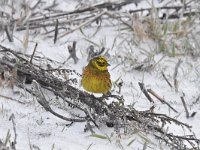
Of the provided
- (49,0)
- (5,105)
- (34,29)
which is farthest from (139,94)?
(49,0)

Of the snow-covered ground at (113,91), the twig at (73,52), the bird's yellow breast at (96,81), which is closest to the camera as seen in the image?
the snow-covered ground at (113,91)

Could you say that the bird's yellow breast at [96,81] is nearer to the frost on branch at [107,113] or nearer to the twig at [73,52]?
the frost on branch at [107,113]

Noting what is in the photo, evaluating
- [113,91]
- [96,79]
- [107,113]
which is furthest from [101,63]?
[113,91]

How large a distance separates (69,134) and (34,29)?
6.17 ft

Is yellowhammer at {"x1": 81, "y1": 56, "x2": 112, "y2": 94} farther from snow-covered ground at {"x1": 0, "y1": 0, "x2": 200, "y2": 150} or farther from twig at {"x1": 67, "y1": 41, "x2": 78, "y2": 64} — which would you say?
twig at {"x1": 67, "y1": 41, "x2": 78, "y2": 64}

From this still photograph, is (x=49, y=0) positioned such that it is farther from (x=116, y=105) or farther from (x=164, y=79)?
(x=116, y=105)

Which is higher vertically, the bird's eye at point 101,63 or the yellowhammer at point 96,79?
the bird's eye at point 101,63

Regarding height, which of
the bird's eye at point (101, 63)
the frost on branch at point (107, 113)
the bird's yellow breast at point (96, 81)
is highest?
the bird's eye at point (101, 63)

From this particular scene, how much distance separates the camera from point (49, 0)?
570 centimetres

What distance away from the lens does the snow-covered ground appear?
335 centimetres

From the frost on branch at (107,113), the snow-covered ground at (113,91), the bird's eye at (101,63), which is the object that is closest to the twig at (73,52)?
the snow-covered ground at (113,91)

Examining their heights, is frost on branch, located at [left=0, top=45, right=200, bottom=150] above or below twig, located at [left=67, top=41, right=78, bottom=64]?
below

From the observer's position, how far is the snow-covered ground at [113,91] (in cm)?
335

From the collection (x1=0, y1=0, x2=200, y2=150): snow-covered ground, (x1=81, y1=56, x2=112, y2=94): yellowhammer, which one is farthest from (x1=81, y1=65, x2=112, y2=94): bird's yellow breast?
(x1=0, y1=0, x2=200, y2=150): snow-covered ground
